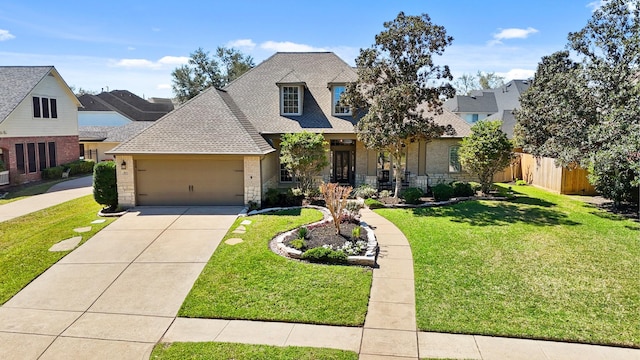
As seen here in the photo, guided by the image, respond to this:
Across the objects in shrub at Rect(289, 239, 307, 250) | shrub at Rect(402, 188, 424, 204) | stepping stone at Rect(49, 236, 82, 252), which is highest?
shrub at Rect(402, 188, 424, 204)

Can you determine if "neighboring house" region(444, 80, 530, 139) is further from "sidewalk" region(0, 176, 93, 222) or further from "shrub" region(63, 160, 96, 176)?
"sidewalk" region(0, 176, 93, 222)

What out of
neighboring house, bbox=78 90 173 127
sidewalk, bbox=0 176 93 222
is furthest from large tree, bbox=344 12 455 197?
neighboring house, bbox=78 90 173 127

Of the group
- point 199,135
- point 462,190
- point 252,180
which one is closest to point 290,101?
point 199,135

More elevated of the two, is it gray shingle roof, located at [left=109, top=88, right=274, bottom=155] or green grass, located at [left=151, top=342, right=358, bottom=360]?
gray shingle roof, located at [left=109, top=88, right=274, bottom=155]

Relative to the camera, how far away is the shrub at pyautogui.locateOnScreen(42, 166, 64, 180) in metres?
25.2

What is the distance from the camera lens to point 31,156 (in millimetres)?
24609

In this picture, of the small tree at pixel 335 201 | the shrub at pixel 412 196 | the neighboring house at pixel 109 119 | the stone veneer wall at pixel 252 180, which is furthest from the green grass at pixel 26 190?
the shrub at pixel 412 196

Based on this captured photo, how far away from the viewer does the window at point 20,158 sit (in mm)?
23344

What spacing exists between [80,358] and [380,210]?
38.0 feet


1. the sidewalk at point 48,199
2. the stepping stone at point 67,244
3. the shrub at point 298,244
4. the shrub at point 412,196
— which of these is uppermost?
the shrub at point 412,196

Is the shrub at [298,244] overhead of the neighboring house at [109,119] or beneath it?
beneath

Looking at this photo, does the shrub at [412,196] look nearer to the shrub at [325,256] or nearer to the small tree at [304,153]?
the small tree at [304,153]

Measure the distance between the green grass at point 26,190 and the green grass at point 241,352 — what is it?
16718mm

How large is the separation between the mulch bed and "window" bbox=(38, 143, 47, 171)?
72.3 ft
